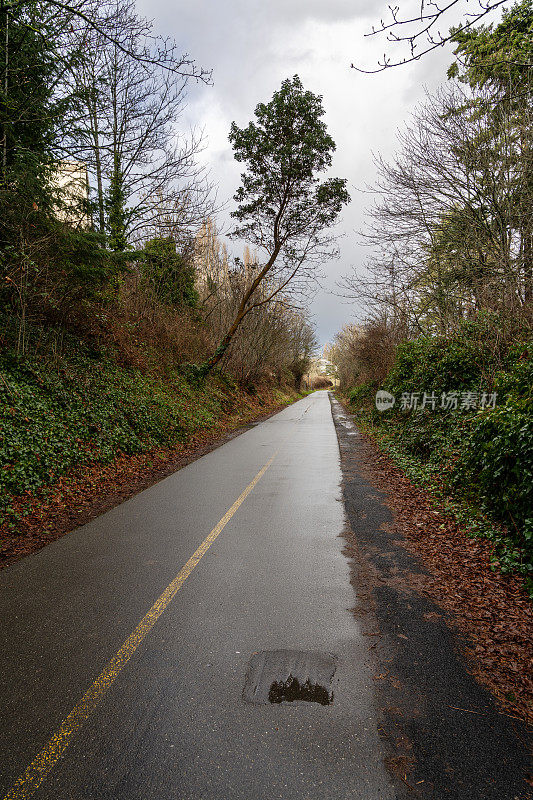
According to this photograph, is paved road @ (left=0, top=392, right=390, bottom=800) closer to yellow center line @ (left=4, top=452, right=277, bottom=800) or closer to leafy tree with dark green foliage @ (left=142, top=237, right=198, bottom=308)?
yellow center line @ (left=4, top=452, right=277, bottom=800)

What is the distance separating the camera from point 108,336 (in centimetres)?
1291

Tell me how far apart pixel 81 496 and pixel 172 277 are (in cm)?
1541

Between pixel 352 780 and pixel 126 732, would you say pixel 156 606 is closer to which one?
pixel 126 732

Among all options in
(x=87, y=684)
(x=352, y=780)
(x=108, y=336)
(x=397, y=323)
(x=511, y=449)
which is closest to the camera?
(x=352, y=780)

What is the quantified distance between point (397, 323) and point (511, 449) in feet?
49.4

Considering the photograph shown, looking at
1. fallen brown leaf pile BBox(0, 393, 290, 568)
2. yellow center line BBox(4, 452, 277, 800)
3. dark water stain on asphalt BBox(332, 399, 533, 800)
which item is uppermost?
dark water stain on asphalt BBox(332, 399, 533, 800)

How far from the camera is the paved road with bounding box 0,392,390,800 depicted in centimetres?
224

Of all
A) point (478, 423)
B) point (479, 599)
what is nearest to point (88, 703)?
point (479, 599)

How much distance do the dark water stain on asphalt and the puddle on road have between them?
1.30 ft

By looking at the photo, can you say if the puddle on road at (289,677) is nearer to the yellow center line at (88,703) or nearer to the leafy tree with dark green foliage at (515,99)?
the yellow center line at (88,703)

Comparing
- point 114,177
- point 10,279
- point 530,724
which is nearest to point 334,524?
point 530,724

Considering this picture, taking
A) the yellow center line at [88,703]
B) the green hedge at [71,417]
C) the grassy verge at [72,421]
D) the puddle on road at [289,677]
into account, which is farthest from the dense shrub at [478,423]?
the green hedge at [71,417]

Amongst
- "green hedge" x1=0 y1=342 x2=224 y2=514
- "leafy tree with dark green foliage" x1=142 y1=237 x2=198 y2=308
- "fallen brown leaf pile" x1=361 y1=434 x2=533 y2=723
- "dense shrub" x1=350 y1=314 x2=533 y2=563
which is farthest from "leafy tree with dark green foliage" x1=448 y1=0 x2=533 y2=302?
"leafy tree with dark green foliage" x1=142 y1=237 x2=198 y2=308

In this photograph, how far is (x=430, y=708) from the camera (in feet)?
8.85
